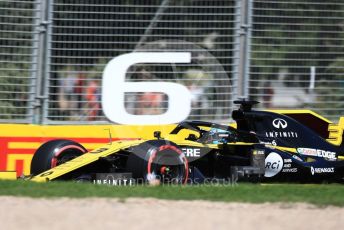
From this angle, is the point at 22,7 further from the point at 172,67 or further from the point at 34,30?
the point at 172,67

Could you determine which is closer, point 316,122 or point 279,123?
point 279,123

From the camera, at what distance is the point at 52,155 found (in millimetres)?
8328

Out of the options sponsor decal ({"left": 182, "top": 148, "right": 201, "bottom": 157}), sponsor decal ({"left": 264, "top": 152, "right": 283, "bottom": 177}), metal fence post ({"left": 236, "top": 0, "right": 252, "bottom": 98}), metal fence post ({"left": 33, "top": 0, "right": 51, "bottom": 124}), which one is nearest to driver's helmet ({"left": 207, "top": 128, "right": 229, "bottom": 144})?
sponsor decal ({"left": 182, "top": 148, "right": 201, "bottom": 157})

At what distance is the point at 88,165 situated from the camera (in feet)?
25.8

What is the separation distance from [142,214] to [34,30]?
18.1 ft

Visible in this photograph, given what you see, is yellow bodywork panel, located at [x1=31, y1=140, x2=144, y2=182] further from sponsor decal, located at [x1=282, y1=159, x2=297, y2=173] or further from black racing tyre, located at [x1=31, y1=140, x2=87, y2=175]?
sponsor decal, located at [x1=282, y1=159, x2=297, y2=173]

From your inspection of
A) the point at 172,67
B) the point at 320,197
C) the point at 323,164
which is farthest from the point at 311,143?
the point at 172,67

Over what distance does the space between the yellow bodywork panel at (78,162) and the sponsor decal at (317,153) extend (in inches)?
90.4

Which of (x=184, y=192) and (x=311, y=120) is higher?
(x=311, y=120)

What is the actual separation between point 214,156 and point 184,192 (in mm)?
1546

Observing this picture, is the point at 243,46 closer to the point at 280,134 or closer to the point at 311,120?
the point at 311,120

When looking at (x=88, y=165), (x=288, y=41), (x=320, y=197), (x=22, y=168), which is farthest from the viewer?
(x=288, y=41)

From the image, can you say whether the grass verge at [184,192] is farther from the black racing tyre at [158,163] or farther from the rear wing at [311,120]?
the rear wing at [311,120]

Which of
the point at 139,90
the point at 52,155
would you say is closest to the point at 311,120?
the point at 139,90
